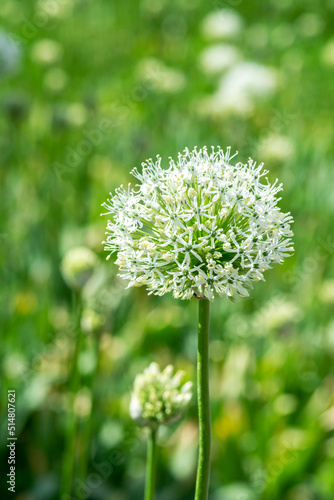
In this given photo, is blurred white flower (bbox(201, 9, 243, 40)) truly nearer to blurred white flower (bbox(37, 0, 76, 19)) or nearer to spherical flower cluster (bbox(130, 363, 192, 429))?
blurred white flower (bbox(37, 0, 76, 19))

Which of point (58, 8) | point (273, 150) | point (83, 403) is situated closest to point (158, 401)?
point (83, 403)

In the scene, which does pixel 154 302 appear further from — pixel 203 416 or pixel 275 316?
pixel 203 416

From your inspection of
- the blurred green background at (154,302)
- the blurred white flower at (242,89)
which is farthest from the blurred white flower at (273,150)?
the blurred white flower at (242,89)

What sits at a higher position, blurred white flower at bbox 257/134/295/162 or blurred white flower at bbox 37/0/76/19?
blurred white flower at bbox 37/0/76/19

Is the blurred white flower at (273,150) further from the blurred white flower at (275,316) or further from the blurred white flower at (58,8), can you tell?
the blurred white flower at (58,8)

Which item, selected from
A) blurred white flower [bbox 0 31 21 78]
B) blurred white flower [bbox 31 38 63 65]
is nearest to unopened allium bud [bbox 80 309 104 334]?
blurred white flower [bbox 0 31 21 78]

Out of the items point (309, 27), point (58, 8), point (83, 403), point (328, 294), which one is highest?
point (309, 27)
